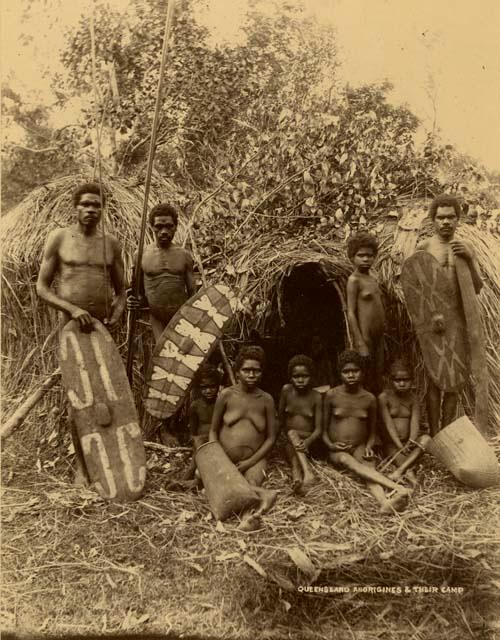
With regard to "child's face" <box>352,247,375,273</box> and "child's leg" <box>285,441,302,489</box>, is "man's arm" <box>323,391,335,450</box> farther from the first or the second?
"child's face" <box>352,247,375,273</box>

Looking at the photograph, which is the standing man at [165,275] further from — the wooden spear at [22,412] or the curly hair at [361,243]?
the curly hair at [361,243]

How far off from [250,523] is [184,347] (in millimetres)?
1072

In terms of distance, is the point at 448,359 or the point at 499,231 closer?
the point at 448,359

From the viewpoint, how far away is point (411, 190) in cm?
475

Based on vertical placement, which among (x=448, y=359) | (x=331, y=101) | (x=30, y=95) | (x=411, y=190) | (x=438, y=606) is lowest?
(x=438, y=606)

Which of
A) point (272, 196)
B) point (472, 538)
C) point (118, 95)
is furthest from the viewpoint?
point (118, 95)

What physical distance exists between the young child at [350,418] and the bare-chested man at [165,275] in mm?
1104

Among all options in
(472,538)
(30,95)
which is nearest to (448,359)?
(472,538)

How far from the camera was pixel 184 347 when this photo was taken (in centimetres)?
380

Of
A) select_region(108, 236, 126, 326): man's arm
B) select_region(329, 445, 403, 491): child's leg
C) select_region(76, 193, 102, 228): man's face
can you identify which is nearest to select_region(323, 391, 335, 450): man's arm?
select_region(329, 445, 403, 491): child's leg

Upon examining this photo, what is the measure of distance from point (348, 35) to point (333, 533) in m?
2.86

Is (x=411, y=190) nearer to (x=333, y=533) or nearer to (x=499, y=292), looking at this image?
(x=499, y=292)

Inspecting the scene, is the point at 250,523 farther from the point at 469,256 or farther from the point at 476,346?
the point at 469,256

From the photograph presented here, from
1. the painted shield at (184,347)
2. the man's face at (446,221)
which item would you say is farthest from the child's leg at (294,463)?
the man's face at (446,221)
